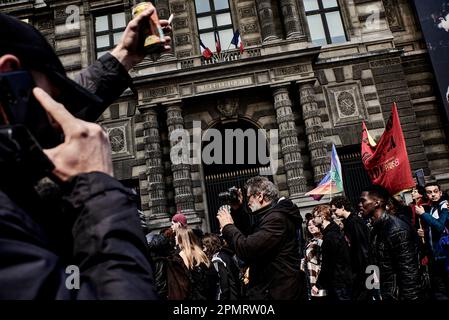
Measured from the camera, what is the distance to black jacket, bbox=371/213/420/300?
179 inches

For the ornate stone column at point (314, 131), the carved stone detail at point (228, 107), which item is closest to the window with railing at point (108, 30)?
the carved stone detail at point (228, 107)

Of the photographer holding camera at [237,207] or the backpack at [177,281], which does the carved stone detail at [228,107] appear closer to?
the photographer holding camera at [237,207]

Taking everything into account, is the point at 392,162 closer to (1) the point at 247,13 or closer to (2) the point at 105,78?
(2) the point at 105,78

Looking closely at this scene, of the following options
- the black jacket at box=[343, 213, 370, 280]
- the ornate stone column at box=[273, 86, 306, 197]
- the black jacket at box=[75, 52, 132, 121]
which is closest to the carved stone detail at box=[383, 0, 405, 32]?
the ornate stone column at box=[273, 86, 306, 197]

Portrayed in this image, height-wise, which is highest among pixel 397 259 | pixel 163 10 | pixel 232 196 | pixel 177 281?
pixel 163 10

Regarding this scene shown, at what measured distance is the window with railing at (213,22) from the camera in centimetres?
1548

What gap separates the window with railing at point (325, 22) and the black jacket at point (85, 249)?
15762 millimetres

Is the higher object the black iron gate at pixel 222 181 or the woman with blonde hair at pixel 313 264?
the black iron gate at pixel 222 181

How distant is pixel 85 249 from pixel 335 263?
5027 mm

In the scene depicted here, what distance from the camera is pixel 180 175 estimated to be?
1345 centimetres

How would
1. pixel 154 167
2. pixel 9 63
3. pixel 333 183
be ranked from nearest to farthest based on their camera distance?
pixel 9 63 < pixel 333 183 < pixel 154 167

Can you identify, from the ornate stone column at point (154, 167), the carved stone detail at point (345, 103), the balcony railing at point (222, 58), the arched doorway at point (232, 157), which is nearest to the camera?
the ornate stone column at point (154, 167)

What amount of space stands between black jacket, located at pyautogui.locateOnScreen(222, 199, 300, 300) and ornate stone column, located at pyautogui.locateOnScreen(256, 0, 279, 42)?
11.8 m

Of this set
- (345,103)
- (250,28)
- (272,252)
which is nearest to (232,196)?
(272,252)
